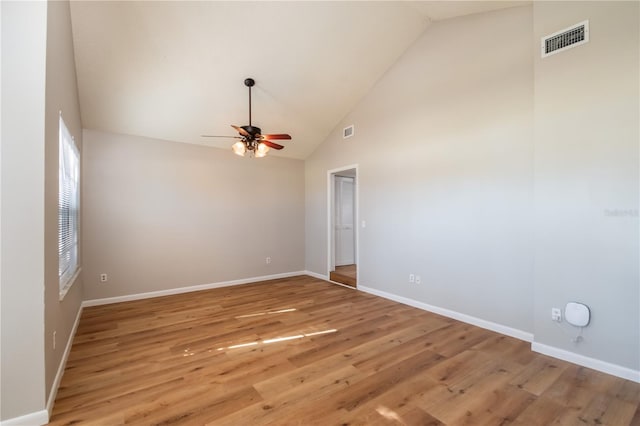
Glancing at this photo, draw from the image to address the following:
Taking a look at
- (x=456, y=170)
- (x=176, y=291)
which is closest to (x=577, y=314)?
(x=456, y=170)

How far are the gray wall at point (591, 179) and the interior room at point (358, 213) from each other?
0.02 m

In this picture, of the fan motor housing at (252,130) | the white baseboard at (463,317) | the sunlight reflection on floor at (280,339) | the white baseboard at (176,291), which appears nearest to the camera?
the sunlight reflection on floor at (280,339)

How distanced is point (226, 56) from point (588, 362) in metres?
5.10

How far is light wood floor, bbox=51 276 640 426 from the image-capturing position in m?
1.89

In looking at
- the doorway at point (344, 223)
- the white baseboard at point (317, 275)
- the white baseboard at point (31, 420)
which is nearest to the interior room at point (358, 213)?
the white baseboard at point (31, 420)

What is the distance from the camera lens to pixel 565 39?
8.54 ft

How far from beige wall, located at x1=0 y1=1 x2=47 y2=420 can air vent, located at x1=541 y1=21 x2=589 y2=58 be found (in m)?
4.18

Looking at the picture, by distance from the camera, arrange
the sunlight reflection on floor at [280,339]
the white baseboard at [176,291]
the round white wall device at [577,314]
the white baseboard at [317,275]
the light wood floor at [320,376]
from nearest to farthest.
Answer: the light wood floor at [320,376]
the round white wall device at [577,314]
the sunlight reflection on floor at [280,339]
the white baseboard at [176,291]
the white baseboard at [317,275]

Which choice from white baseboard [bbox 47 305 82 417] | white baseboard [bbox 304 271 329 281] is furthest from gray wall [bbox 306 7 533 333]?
white baseboard [bbox 47 305 82 417]

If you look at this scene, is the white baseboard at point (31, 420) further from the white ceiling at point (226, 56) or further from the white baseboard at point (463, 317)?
the white baseboard at point (463, 317)

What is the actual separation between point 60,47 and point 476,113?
433 cm

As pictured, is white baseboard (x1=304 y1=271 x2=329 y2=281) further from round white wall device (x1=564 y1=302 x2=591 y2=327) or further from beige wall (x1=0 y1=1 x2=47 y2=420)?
beige wall (x1=0 y1=1 x2=47 y2=420)

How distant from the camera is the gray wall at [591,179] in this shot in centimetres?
229

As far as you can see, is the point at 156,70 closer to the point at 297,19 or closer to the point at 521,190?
the point at 297,19
